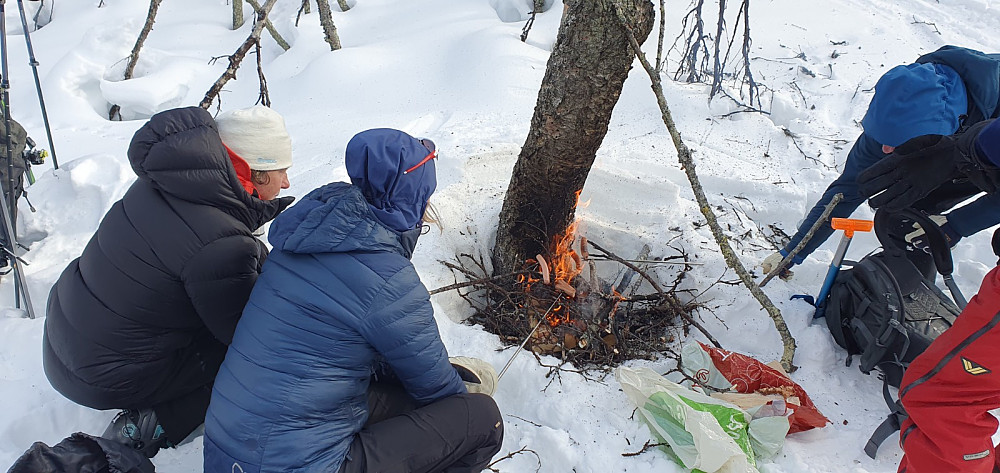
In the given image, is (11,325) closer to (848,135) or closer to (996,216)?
(996,216)

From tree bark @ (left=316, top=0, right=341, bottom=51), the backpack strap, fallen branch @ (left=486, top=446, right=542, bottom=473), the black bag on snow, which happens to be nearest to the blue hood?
fallen branch @ (left=486, top=446, right=542, bottom=473)

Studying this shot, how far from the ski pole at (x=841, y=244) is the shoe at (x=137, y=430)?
9.07ft

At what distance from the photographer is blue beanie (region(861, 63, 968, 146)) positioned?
238cm

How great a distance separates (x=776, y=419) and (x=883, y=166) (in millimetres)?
1201

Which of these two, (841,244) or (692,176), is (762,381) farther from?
(692,176)

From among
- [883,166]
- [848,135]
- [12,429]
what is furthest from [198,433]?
[848,135]

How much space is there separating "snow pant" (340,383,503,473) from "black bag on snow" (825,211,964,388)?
1.62 m

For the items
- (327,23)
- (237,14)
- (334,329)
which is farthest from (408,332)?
(237,14)

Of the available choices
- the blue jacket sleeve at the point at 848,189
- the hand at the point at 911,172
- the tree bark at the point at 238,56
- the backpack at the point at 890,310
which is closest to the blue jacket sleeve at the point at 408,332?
the tree bark at the point at 238,56

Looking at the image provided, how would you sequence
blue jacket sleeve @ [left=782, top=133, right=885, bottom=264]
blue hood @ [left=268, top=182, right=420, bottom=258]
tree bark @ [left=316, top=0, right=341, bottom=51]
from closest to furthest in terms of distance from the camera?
blue hood @ [left=268, top=182, right=420, bottom=258], blue jacket sleeve @ [left=782, top=133, right=885, bottom=264], tree bark @ [left=316, top=0, right=341, bottom=51]

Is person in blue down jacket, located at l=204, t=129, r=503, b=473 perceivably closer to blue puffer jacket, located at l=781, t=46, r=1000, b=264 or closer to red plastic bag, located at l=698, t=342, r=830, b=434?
red plastic bag, located at l=698, t=342, r=830, b=434

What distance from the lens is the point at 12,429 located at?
85.1 inches

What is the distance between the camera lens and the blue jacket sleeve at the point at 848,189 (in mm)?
2732

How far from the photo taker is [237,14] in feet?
25.5
